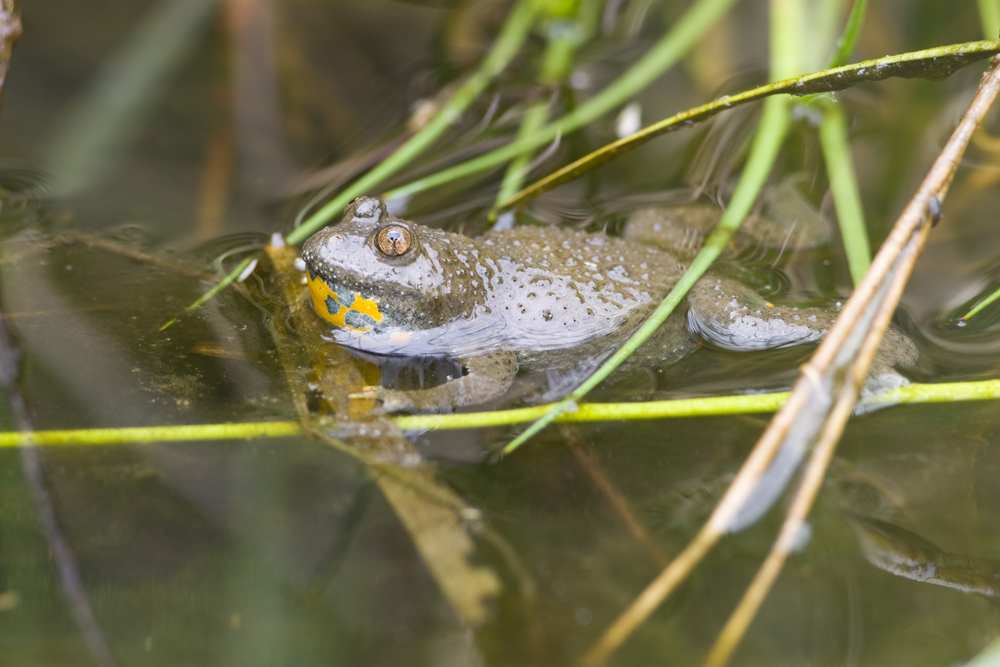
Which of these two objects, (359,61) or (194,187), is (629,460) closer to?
(194,187)

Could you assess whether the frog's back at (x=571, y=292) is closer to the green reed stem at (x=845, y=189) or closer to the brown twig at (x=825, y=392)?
the green reed stem at (x=845, y=189)

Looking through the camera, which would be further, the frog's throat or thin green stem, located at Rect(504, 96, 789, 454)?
the frog's throat

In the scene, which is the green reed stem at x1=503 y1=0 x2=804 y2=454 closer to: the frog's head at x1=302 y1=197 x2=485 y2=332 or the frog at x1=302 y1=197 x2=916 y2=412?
the frog at x1=302 y1=197 x2=916 y2=412

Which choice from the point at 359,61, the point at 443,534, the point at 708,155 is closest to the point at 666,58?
the point at 708,155

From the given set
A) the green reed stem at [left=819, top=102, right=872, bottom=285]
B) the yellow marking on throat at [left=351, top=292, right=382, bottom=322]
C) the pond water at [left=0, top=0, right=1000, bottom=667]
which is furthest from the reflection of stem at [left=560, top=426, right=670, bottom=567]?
the green reed stem at [left=819, top=102, right=872, bottom=285]

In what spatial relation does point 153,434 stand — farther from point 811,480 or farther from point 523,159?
point 523,159

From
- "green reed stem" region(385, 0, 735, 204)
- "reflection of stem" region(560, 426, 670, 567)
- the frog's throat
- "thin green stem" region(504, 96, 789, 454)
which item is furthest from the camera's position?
"green reed stem" region(385, 0, 735, 204)
